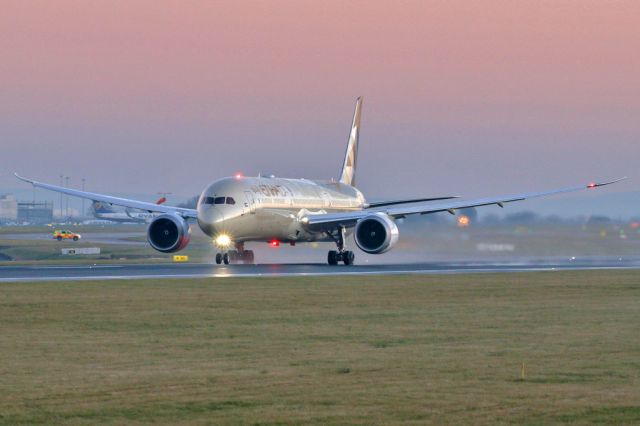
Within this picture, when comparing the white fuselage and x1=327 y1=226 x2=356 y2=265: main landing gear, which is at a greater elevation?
the white fuselage

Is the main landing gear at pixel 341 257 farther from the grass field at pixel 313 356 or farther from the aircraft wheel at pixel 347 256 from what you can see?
the grass field at pixel 313 356

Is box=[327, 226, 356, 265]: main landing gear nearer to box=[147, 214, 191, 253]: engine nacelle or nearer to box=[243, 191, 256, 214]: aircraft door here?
box=[243, 191, 256, 214]: aircraft door

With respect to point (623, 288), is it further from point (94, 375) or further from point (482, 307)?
point (94, 375)

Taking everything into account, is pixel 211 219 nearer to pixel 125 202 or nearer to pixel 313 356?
pixel 125 202

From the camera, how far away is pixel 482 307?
32.3 meters

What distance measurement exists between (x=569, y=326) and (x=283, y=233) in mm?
37018

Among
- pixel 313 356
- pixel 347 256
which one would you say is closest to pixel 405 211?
pixel 347 256

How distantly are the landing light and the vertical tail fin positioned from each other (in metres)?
18.4

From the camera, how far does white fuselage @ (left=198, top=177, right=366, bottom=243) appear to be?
5897cm

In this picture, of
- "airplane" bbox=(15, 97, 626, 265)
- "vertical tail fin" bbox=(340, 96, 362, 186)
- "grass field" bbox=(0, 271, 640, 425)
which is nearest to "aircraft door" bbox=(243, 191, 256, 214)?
"airplane" bbox=(15, 97, 626, 265)

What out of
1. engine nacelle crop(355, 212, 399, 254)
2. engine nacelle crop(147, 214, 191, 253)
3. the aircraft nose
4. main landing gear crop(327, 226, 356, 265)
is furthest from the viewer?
main landing gear crop(327, 226, 356, 265)

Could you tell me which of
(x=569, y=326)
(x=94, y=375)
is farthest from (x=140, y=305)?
(x=94, y=375)

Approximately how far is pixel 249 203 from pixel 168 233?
4.98 meters

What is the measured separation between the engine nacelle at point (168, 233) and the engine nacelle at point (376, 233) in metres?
8.67
